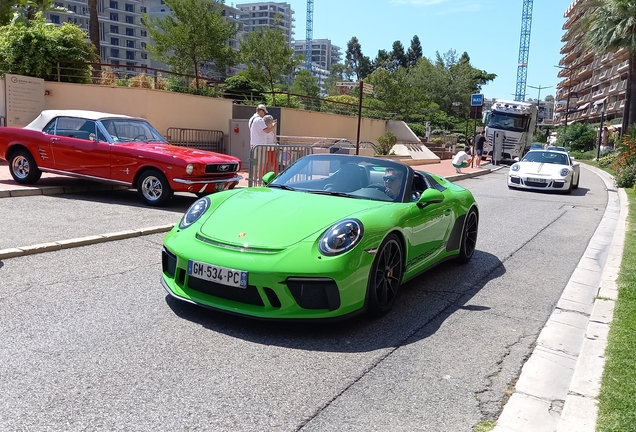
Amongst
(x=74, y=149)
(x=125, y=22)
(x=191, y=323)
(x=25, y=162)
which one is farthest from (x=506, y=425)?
(x=125, y=22)

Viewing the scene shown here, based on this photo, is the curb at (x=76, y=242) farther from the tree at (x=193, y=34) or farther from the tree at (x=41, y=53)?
the tree at (x=193, y=34)

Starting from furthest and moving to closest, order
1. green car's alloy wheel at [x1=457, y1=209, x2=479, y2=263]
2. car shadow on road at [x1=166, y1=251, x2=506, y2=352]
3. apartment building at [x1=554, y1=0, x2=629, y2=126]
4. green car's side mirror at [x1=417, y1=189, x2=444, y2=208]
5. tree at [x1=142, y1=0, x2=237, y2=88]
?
apartment building at [x1=554, y1=0, x2=629, y2=126], tree at [x1=142, y1=0, x2=237, y2=88], green car's alloy wheel at [x1=457, y1=209, x2=479, y2=263], green car's side mirror at [x1=417, y1=189, x2=444, y2=208], car shadow on road at [x1=166, y1=251, x2=506, y2=352]

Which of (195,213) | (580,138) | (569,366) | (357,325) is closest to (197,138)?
(195,213)

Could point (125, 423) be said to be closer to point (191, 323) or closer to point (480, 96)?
point (191, 323)

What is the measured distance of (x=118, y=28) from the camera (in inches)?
4193

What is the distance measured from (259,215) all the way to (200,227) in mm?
471

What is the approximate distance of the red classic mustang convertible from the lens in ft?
31.8

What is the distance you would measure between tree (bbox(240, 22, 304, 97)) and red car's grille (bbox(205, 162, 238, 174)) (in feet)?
92.7

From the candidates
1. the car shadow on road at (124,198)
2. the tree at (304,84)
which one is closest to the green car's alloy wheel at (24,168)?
the car shadow on road at (124,198)

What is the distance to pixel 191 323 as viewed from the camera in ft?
14.1

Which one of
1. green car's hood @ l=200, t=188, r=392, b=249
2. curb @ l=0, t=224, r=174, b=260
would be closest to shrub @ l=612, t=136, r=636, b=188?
curb @ l=0, t=224, r=174, b=260

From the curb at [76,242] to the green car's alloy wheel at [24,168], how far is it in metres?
4.24

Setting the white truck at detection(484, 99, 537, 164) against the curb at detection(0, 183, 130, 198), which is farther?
the white truck at detection(484, 99, 537, 164)

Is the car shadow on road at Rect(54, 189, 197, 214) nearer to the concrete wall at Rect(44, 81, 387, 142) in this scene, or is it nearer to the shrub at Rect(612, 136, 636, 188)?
the concrete wall at Rect(44, 81, 387, 142)
